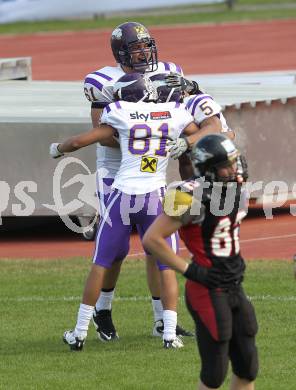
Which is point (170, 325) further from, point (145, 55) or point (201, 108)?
point (145, 55)

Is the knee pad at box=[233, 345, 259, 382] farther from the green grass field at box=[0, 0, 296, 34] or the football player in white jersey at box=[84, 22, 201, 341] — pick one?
the green grass field at box=[0, 0, 296, 34]

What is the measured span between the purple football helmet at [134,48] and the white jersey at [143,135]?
2.09ft

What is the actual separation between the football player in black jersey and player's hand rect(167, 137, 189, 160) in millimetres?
1435

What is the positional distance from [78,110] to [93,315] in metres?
A: 5.53

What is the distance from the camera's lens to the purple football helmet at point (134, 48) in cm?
918

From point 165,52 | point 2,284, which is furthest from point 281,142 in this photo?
point 165,52

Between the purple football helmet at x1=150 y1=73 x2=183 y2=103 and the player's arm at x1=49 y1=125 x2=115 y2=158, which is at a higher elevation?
the purple football helmet at x1=150 y1=73 x2=183 y2=103

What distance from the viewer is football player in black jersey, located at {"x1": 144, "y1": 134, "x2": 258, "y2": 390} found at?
6621 millimetres

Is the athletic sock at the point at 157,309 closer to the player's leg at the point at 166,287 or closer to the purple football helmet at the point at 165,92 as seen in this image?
the player's leg at the point at 166,287

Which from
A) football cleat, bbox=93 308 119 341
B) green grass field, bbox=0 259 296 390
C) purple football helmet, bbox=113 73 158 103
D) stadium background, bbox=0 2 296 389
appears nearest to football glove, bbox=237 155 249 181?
green grass field, bbox=0 259 296 390

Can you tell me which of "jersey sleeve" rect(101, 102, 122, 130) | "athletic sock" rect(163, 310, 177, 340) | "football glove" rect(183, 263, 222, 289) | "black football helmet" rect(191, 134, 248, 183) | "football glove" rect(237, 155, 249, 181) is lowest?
"athletic sock" rect(163, 310, 177, 340)

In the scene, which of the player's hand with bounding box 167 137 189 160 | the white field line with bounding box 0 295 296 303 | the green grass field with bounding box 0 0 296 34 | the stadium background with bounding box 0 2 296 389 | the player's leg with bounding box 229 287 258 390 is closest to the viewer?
the player's leg with bounding box 229 287 258 390

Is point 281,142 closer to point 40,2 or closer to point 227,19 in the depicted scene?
point 227,19

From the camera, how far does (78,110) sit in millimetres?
14523
